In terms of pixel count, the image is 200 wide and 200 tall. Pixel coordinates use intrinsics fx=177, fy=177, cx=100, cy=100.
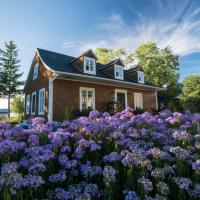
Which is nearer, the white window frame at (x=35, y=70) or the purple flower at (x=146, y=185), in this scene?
the purple flower at (x=146, y=185)

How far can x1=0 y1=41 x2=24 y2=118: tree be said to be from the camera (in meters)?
27.1

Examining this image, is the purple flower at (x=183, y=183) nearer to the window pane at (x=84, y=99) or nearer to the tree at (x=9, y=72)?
the window pane at (x=84, y=99)

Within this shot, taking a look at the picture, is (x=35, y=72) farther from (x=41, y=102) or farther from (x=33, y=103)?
(x=41, y=102)

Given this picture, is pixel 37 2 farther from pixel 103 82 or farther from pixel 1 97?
pixel 1 97

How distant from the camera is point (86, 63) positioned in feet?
42.6

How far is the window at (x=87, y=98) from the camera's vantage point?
40.6 feet

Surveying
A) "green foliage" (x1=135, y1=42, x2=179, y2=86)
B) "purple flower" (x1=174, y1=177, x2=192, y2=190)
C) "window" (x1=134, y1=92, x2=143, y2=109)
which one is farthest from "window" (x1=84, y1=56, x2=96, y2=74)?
"green foliage" (x1=135, y1=42, x2=179, y2=86)

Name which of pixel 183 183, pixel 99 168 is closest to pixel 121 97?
pixel 99 168

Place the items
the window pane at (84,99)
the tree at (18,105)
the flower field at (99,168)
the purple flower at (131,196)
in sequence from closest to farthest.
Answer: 1. the purple flower at (131,196)
2. the flower field at (99,168)
3. the window pane at (84,99)
4. the tree at (18,105)

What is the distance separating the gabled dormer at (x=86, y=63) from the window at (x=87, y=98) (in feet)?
4.29

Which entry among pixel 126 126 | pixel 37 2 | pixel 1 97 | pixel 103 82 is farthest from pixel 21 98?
pixel 126 126

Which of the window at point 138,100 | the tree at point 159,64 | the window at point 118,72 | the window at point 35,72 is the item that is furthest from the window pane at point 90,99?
the tree at point 159,64

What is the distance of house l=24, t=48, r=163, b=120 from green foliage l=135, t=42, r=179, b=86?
45.0 ft

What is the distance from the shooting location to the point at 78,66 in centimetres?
1312
